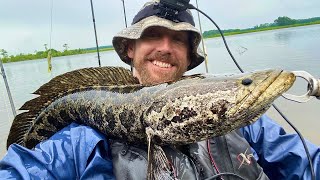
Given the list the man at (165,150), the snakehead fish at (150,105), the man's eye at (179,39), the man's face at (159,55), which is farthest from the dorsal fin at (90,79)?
the man's eye at (179,39)

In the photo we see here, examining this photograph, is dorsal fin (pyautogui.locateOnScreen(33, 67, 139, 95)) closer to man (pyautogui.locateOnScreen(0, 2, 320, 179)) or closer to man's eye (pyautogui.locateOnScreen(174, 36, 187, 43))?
man (pyautogui.locateOnScreen(0, 2, 320, 179))

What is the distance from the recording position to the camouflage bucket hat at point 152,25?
11.3ft

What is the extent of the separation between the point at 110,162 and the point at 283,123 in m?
7.15

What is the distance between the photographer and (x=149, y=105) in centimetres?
238

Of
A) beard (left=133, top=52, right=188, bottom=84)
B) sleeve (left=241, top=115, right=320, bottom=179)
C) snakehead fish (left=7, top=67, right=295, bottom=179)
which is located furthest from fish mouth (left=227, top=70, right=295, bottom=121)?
beard (left=133, top=52, right=188, bottom=84)

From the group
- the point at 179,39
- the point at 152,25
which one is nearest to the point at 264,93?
the point at 152,25

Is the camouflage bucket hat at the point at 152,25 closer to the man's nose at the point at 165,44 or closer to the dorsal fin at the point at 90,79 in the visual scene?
the man's nose at the point at 165,44

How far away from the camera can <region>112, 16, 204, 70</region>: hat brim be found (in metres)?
3.44

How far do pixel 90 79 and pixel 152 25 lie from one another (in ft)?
2.84

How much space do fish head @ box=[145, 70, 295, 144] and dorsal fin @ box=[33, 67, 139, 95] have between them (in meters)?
0.65

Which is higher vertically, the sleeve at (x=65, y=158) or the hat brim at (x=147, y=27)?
the hat brim at (x=147, y=27)

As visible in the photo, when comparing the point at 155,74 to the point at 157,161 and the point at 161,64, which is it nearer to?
the point at 161,64

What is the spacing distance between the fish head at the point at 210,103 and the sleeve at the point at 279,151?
1.23 metres

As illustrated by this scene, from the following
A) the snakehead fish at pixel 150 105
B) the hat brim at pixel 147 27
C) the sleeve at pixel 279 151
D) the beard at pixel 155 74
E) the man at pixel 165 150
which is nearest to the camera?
→ the snakehead fish at pixel 150 105
